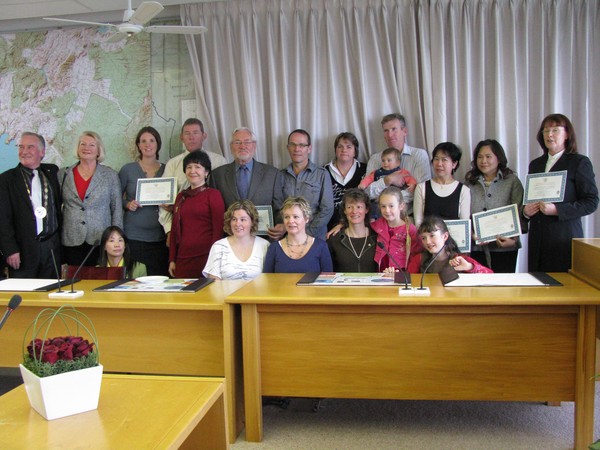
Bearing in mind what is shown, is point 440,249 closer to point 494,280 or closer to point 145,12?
point 494,280

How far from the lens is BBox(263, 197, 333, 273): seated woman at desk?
3.54 meters

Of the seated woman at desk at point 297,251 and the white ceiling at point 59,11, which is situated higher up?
the white ceiling at point 59,11

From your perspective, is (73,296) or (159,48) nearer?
(73,296)

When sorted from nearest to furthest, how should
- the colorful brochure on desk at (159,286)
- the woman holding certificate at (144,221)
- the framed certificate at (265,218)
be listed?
the colorful brochure on desk at (159,286)
the framed certificate at (265,218)
the woman holding certificate at (144,221)

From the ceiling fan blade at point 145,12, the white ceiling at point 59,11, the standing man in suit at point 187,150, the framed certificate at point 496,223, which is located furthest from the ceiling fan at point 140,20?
the framed certificate at point 496,223

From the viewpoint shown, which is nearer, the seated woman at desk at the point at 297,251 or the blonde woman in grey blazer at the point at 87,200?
the seated woman at desk at the point at 297,251

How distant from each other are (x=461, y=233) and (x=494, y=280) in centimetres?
83

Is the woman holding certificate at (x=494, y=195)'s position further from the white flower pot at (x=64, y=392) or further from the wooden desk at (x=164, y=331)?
the white flower pot at (x=64, y=392)

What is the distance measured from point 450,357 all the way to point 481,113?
2.74m

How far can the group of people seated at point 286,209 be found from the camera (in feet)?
11.8

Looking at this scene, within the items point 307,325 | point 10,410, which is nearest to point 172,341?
point 307,325

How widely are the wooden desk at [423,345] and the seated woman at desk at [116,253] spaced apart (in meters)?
1.36

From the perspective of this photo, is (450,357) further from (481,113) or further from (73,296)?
(481,113)

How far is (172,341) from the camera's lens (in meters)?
2.90
